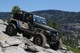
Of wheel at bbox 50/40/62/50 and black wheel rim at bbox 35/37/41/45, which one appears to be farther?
wheel at bbox 50/40/62/50

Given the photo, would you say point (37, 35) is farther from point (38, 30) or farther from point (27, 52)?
point (27, 52)

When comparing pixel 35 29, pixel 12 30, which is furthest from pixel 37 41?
pixel 12 30

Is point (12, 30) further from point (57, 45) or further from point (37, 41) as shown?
point (57, 45)

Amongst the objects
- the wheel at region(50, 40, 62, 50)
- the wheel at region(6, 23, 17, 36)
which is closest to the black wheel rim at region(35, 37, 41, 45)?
the wheel at region(50, 40, 62, 50)

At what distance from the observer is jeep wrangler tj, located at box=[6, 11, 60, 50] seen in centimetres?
1704

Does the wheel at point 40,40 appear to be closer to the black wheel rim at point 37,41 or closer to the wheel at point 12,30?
the black wheel rim at point 37,41

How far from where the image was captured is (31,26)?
1847 cm

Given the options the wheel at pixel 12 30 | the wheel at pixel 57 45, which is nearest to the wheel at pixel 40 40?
the wheel at pixel 57 45

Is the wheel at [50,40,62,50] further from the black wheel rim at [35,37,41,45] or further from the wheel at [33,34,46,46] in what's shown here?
the black wheel rim at [35,37,41,45]

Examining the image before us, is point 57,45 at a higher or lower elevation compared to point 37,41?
lower

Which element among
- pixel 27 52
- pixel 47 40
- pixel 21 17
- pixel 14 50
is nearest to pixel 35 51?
pixel 27 52

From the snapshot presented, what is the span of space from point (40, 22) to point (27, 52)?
5.59 meters

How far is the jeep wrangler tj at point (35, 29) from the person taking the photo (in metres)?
17.0

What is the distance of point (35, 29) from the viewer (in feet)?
58.6
